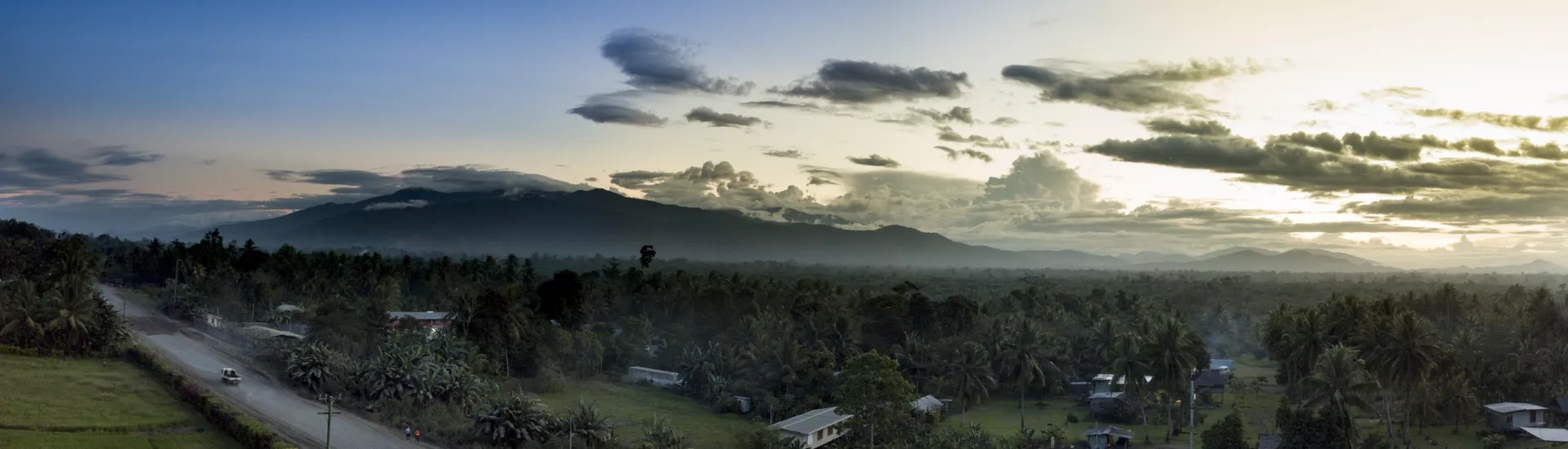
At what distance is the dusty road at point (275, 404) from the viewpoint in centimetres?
4431

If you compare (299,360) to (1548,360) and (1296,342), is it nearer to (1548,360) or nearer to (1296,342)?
(1296,342)

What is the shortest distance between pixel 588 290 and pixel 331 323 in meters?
30.2

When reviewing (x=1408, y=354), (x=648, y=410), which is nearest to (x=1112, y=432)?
(x=1408, y=354)

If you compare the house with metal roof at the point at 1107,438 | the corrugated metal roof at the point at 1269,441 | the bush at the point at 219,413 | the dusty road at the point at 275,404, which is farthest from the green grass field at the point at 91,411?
the corrugated metal roof at the point at 1269,441

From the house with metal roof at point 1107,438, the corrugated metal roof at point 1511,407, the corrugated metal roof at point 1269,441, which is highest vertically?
the corrugated metal roof at point 1511,407

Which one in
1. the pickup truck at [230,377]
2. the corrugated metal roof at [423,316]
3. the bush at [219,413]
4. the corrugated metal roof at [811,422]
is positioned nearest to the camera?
the bush at [219,413]

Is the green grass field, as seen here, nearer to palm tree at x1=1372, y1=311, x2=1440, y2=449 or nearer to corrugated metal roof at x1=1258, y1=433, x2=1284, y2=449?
corrugated metal roof at x1=1258, y1=433, x2=1284, y2=449

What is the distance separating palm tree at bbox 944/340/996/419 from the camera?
5997 centimetres

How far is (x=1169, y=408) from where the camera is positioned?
53.6 meters

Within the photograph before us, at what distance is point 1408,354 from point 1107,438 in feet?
55.9

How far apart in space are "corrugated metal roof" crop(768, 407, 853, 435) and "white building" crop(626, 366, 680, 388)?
18.4 metres

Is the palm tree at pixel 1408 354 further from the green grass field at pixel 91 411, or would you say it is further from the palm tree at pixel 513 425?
the green grass field at pixel 91 411

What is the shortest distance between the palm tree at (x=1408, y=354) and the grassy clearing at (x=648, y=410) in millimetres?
35521

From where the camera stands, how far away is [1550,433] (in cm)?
4922
